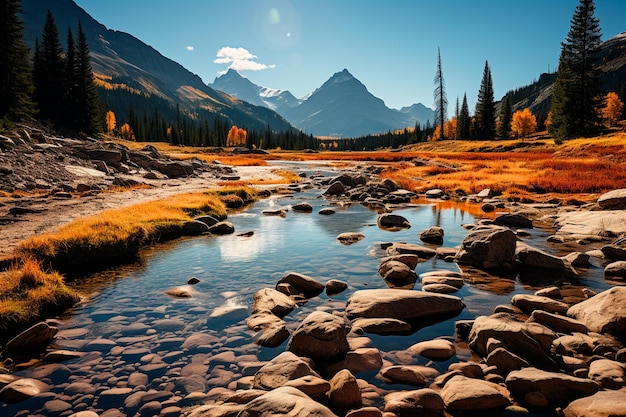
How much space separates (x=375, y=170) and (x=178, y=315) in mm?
49107

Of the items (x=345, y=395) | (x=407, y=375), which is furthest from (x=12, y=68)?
(x=407, y=375)

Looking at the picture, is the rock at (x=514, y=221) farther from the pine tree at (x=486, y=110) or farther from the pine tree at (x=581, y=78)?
the pine tree at (x=486, y=110)

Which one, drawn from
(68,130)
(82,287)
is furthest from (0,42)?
(82,287)

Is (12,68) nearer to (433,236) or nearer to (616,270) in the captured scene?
(433,236)

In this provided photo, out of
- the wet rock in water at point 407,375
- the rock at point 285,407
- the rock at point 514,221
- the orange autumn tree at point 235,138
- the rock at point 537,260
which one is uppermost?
the orange autumn tree at point 235,138

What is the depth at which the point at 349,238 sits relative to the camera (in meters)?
17.3

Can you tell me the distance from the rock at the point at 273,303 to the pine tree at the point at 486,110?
111010 millimetres

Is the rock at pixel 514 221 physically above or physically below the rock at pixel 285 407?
above

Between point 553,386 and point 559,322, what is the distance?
280 cm

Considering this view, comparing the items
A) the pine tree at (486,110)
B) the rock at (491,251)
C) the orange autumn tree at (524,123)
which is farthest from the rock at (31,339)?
the orange autumn tree at (524,123)

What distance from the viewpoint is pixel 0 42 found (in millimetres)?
51344

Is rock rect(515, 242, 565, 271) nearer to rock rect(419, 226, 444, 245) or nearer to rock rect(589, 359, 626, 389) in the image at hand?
rock rect(419, 226, 444, 245)

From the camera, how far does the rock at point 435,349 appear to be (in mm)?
6906

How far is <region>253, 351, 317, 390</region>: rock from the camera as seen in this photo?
5.72 m
